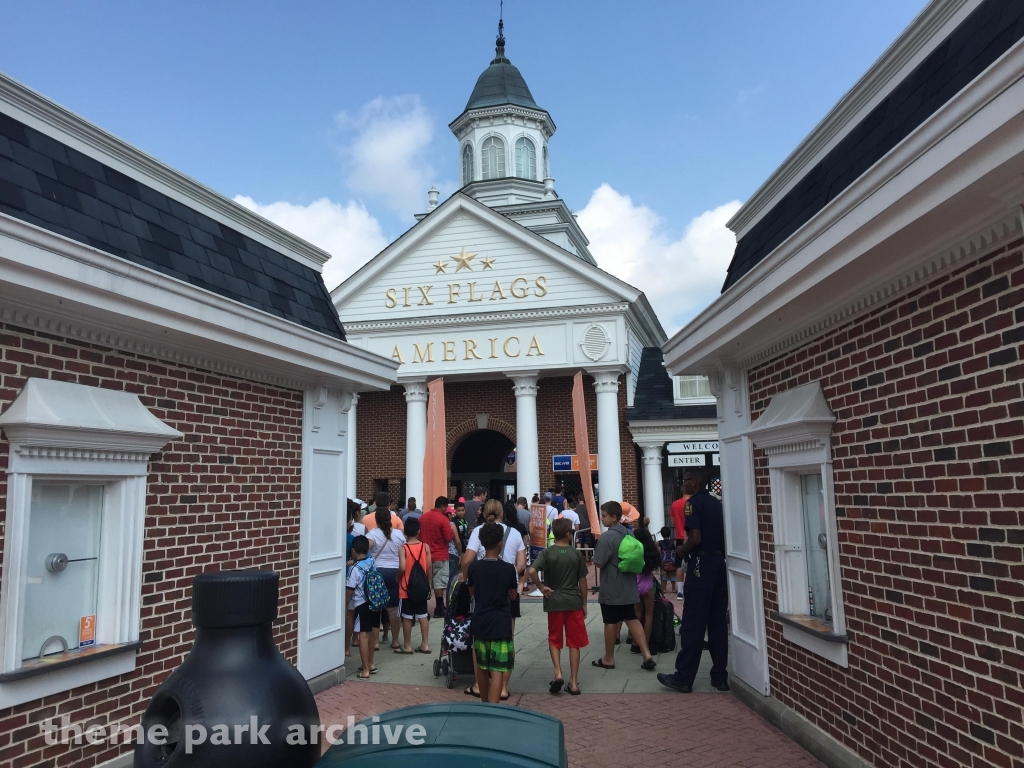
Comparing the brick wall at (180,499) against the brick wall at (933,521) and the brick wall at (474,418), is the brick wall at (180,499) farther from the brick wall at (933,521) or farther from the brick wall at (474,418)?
the brick wall at (474,418)

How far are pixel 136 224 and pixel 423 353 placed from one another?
1338cm

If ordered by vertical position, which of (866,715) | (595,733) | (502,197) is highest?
(502,197)

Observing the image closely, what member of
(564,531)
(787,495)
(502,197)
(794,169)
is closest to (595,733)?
(564,531)

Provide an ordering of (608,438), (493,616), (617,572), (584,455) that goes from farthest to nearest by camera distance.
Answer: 1. (608,438)
2. (584,455)
3. (617,572)
4. (493,616)

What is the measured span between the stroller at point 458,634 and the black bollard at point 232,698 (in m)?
4.97

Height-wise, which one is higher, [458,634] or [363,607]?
[363,607]

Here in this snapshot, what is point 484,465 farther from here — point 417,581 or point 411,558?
point 411,558

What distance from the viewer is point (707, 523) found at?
7.10 meters

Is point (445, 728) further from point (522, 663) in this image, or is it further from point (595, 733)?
point (522, 663)

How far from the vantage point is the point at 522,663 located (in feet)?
27.2

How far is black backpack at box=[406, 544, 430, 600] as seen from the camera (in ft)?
26.7

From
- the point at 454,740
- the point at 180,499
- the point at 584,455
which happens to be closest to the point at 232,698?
the point at 454,740

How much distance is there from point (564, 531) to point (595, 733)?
1.79 meters

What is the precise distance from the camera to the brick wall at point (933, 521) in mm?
3385
